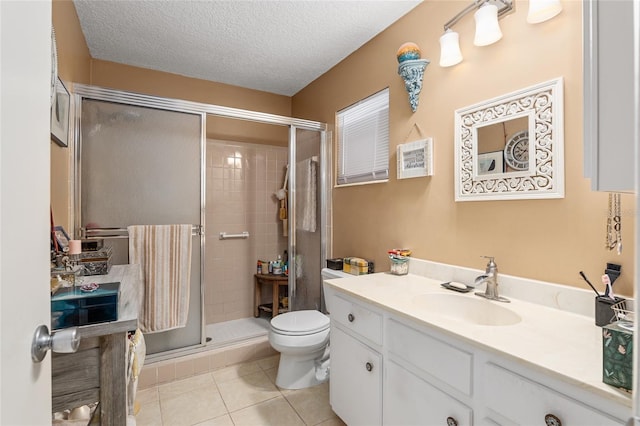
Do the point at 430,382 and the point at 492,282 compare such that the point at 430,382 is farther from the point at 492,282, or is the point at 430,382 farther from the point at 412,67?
the point at 412,67

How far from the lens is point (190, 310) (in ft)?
7.48

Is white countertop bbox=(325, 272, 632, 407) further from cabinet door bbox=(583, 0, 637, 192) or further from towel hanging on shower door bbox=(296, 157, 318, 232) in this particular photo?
towel hanging on shower door bbox=(296, 157, 318, 232)

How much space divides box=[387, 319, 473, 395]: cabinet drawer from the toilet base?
1019 millimetres

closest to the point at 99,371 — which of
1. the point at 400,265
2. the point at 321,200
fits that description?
the point at 400,265

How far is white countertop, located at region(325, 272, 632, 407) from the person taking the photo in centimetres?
75

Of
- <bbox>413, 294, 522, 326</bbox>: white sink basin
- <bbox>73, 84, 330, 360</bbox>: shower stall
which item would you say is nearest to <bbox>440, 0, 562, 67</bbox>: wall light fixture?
<bbox>413, 294, 522, 326</bbox>: white sink basin

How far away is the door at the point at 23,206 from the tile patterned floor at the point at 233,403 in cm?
137

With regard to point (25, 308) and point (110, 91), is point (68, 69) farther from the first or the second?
point (25, 308)

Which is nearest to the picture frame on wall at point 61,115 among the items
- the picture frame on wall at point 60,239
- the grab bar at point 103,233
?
the picture frame on wall at point 60,239

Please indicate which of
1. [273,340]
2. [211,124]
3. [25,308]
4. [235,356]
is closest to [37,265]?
[25,308]

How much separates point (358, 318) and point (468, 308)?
514 mm

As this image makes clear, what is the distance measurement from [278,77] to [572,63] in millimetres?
2350

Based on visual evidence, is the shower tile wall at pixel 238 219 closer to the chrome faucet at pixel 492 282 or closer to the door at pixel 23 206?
the chrome faucet at pixel 492 282

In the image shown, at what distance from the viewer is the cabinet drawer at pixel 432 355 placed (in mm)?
998
